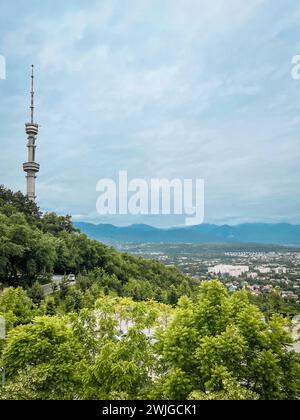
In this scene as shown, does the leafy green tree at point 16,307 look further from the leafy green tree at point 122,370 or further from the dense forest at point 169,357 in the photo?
the leafy green tree at point 122,370

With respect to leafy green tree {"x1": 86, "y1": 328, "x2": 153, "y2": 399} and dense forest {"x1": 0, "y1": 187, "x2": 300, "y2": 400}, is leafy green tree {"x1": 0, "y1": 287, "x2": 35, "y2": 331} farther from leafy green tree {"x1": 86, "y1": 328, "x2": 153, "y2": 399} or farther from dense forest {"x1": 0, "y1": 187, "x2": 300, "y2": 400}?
leafy green tree {"x1": 86, "y1": 328, "x2": 153, "y2": 399}

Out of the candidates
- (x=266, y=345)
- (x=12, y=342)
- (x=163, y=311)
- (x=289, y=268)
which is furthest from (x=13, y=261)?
(x=289, y=268)

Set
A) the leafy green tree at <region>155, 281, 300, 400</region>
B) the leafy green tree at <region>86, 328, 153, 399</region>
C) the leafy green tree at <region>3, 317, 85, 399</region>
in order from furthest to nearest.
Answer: the leafy green tree at <region>3, 317, 85, 399</region>, the leafy green tree at <region>86, 328, 153, 399</region>, the leafy green tree at <region>155, 281, 300, 400</region>

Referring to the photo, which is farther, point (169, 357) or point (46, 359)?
point (46, 359)

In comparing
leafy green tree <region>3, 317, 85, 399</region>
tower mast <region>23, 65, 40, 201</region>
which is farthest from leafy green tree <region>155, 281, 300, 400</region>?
tower mast <region>23, 65, 40, 201</region>

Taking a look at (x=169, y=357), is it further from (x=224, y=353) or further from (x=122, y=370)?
(x=224, y=353)

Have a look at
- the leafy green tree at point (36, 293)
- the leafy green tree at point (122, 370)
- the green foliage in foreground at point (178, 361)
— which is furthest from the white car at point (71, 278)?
the leafy green tree at point (122, 370)

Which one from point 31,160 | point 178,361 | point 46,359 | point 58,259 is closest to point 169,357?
point 178,361
